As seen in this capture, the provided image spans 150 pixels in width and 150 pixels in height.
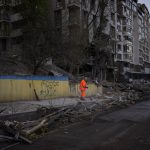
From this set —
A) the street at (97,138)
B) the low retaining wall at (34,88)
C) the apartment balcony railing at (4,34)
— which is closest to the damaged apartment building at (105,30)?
the apartment balcony railing at (4,34)

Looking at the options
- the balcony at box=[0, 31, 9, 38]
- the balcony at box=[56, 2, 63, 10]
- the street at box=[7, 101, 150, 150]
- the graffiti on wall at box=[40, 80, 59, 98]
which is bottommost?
the street at box=[7, 101, 150, 150]

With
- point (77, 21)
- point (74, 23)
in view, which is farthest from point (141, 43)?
point (74, 23)

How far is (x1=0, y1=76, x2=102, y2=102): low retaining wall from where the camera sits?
66.4 feet

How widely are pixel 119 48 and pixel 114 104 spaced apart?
55.3 m

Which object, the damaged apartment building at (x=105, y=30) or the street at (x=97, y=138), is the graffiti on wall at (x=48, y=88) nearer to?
the damaged apartment building at (x=105, y=30)

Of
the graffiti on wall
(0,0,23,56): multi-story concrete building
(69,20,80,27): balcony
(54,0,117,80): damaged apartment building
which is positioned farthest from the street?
(0,0,23,56): multi-story concrete building

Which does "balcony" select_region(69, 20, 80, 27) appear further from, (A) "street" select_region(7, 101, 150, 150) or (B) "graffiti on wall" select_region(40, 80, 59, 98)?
(A) "street" select_region(7, 101, 150, 150)

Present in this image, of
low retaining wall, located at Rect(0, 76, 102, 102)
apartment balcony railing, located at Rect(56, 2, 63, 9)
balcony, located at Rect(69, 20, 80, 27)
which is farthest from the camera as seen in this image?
apartment balcony railing, located at Rect(56, 2, 63, 9)

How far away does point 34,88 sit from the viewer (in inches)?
892

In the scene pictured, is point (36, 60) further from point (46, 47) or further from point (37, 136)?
point (37, 136)

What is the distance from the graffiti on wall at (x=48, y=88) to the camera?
2353 cm

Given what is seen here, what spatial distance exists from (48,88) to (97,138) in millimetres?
14150

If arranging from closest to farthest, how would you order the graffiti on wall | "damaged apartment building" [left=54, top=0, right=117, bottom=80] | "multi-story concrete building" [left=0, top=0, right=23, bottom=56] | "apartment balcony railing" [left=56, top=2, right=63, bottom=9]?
the graffiti on wall, "damaged apartment building" [left=54, top=0, right=117, bottom=80], "apartment balcony railing" [left=56, top=2, right=63, bottom=9], "multi-story concrete building" [left=0, top=0, right=23, bottom=56]

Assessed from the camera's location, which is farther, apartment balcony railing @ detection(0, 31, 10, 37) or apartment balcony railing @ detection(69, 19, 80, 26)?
apartment balcony railing @ detection(0, 31, 10, 37)
